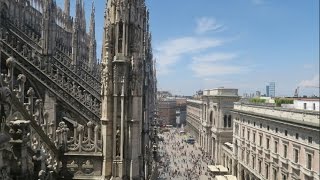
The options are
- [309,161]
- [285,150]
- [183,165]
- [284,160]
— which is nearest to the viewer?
[309,161]

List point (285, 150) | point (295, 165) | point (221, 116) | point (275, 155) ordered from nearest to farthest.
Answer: point (295, 165), point (285, 150), point (275, 155), point (221, 116)

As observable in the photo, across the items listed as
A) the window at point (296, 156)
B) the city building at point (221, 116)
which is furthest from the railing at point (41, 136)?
the city building at point (221, 116)

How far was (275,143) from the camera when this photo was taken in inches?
1582

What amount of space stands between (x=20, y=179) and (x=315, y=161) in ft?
90.3

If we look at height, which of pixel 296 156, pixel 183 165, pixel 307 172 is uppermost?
pixel 296 156

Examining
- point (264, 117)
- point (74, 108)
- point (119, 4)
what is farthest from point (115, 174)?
point (264, 117)

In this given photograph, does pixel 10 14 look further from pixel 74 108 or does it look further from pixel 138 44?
pixel 138 44

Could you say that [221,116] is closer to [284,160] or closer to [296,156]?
[284,160]

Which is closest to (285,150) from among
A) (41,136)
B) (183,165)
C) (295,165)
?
(295,165)

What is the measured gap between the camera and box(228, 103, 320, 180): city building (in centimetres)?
3109

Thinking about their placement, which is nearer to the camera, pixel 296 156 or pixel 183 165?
pixel 296 156

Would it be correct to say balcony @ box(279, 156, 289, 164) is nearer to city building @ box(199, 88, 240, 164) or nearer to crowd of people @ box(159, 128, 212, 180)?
crowd of people @ box(159, 128, 212, 180)

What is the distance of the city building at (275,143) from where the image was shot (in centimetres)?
3109

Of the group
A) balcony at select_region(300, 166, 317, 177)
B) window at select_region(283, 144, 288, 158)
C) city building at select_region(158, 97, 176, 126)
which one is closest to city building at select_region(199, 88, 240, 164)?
window at select_region(283, 144, 288, 158)
